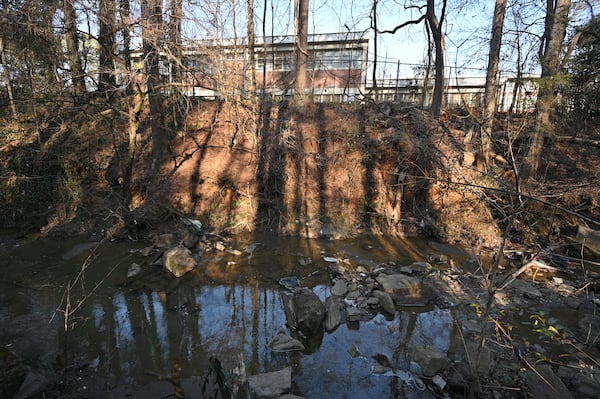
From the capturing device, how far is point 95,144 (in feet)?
29.9

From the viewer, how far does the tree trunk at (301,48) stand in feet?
35.6

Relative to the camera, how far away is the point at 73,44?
7602 mm

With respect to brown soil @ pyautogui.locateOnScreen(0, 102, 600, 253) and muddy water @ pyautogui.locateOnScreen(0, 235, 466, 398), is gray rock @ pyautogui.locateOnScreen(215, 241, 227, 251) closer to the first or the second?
muddy water @ pyautogui.locateOnScreen(0, 235, 466, 398)

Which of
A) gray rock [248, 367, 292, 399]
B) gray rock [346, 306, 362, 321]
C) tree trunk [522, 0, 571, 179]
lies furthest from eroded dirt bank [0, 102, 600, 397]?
gray rock [248, 367, 292, 399]

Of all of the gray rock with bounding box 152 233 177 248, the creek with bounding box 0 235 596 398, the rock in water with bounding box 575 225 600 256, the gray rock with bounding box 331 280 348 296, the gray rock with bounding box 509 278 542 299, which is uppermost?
the rock in water with bounding box 575 225 600 256

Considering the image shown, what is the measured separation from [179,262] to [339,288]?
297 centimetres

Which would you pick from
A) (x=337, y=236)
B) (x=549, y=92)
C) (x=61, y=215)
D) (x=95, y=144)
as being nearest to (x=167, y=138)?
(x=95, y=144)

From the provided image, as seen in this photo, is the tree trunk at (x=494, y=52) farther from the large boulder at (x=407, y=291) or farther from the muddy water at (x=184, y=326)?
the muddy water at (x=184, y=326)

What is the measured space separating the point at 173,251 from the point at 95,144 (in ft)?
17.0

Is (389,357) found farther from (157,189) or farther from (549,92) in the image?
(157,189)

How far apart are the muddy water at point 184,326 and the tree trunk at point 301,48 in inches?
266

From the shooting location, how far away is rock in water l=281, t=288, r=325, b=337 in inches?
169

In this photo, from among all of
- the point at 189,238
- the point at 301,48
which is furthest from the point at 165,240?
the point at 301,48

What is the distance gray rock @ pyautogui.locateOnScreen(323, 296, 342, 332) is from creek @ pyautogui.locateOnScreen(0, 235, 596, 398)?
0.08m
